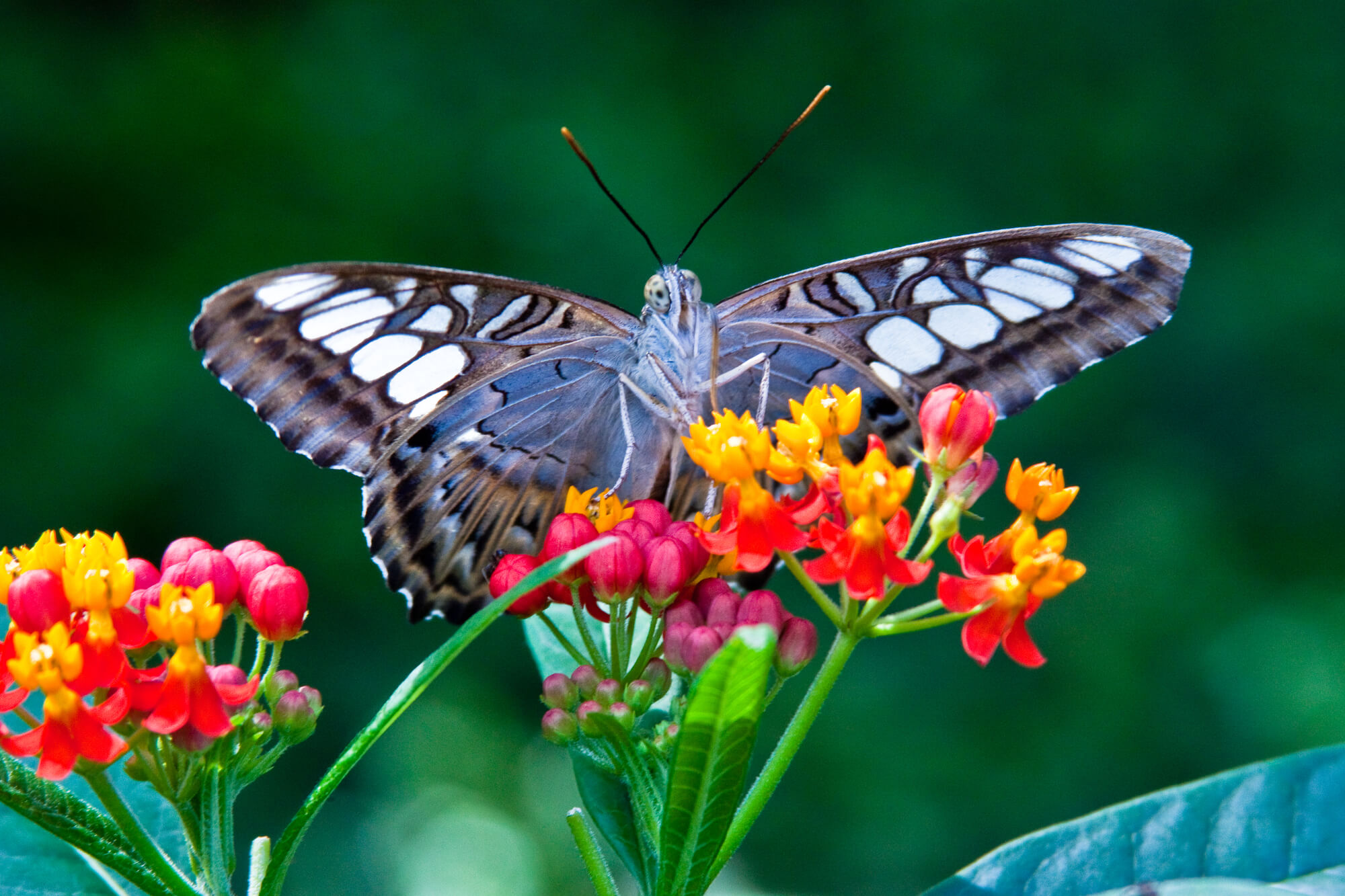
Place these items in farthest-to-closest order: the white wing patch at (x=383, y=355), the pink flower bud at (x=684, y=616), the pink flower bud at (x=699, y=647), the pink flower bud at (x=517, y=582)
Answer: the white wing patch at (x=383, y=355) → the pink flower bud at (x=517, y=582) → the pink flower bud at (x=684, y=616) → the pink flower bud at (x=699, y=647)

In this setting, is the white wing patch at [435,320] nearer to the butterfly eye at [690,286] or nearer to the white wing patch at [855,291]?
the butterfly eye at [690,286]

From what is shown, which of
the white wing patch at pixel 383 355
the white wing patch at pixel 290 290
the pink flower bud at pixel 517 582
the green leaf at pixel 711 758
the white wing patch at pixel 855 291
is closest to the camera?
the green leaf at pixel 711 758

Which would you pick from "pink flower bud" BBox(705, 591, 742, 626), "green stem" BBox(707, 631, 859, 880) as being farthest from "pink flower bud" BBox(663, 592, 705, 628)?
"green stem" BBox(707, 631, 859, 880)

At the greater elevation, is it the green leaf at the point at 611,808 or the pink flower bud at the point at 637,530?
A: the pink flower bud at the point at 637,530

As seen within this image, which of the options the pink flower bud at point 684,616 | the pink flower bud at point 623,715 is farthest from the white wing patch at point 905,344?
the pink flower bud at point 623,715

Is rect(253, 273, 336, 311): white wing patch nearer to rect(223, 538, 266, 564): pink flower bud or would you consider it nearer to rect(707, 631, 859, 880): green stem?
rect(223, 538, 266, 564): pink flower bud

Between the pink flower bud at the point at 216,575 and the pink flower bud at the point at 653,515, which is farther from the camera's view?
the pink flower bud at the point at 653,515
